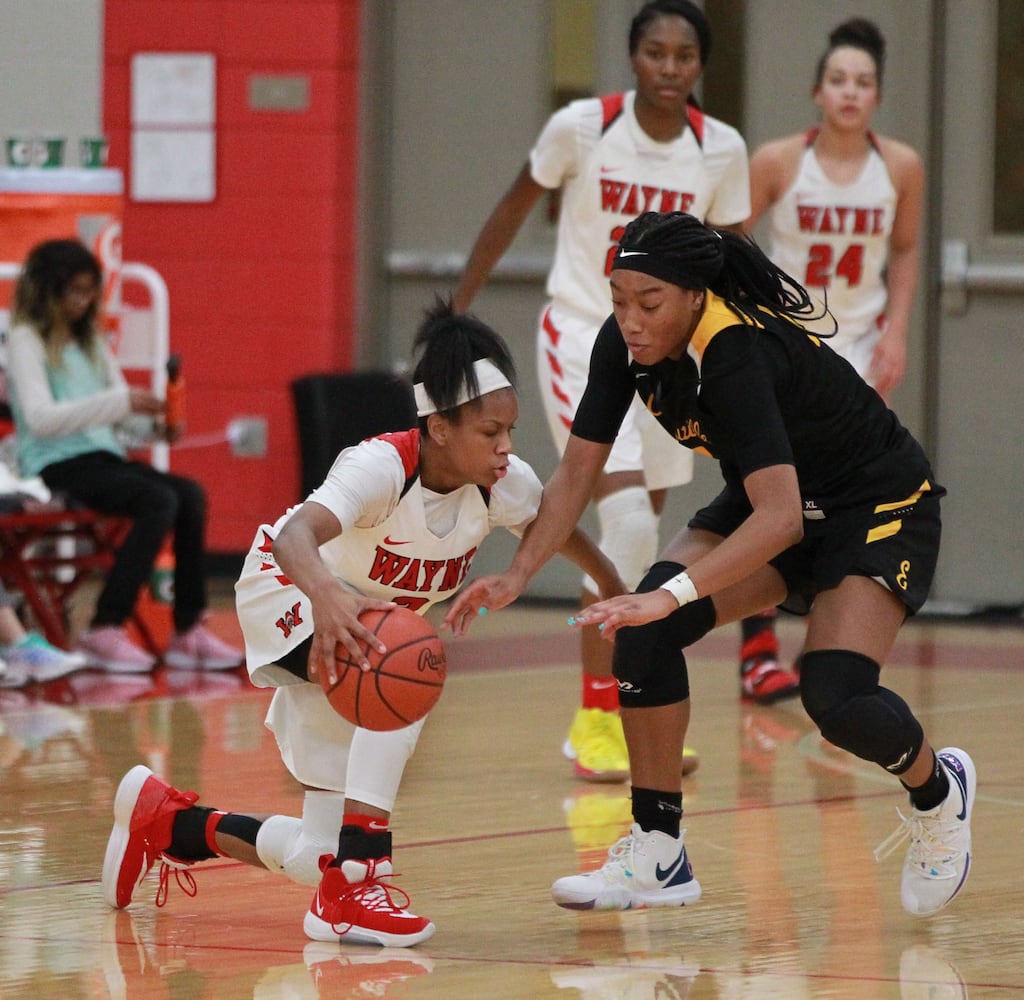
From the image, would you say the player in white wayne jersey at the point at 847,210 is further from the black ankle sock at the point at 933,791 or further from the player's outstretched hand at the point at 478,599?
the player's outstretched hand at the point at 478,599

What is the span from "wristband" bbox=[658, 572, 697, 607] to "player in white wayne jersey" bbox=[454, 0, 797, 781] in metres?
1.70

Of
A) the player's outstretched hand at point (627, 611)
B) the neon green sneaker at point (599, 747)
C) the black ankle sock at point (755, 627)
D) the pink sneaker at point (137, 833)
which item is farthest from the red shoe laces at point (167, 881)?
the black ankle sock at point (755, 627)

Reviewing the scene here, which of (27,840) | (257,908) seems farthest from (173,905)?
(27,840)

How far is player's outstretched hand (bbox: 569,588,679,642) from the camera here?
3.21m

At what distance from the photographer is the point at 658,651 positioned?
3568 mm

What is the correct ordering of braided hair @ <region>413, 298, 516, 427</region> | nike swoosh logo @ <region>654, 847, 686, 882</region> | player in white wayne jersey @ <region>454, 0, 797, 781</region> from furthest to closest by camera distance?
1. player in white wayne jersey @ <region>454, 0, 797, 781</region>
2. nike swoosh logo @ <region>654, 847, 686, 882</region>
3. braided hair @ <region>413, 298, 516, 427</region>

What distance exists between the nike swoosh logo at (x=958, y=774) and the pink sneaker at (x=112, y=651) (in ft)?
11.5

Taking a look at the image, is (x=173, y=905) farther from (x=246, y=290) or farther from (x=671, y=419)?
(x=246, y=290)

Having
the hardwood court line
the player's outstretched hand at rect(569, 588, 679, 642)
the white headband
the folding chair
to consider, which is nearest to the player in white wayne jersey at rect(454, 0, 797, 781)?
the hardwood court line

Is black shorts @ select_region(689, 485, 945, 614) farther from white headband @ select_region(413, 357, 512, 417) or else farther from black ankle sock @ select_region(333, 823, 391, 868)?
black ankle sock @ select_region(333, 823, 391, 868)

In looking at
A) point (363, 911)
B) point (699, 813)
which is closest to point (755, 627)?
point (699, 813)

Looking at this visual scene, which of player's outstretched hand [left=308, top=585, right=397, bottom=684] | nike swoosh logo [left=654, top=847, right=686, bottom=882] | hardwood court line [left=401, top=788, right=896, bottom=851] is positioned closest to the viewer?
player's outstretched hand [left=308, top=585, right=397, bottom=684]

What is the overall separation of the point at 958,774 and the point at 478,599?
990mm

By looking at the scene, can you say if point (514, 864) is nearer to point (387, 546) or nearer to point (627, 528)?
point (387, 546)
